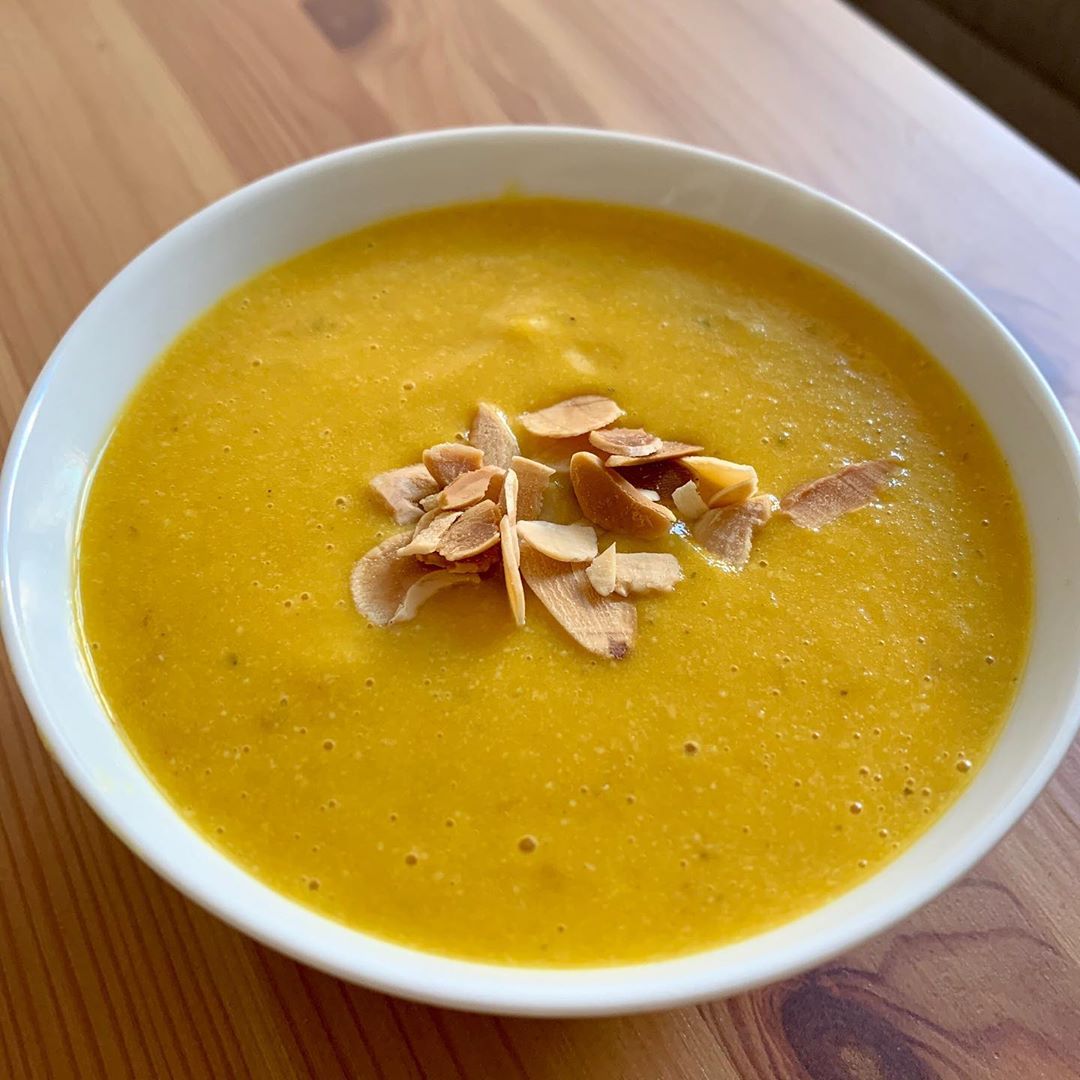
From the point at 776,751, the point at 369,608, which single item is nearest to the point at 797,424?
the point at 776,751

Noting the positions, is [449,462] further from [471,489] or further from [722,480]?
[722,480]

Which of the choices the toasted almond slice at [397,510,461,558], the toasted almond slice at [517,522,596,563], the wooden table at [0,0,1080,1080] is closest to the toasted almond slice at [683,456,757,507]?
the toasted almond slice at [517,522,596,563]

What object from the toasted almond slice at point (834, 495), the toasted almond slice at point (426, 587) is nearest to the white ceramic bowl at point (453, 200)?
the toasted almond slice at point (834, 495)

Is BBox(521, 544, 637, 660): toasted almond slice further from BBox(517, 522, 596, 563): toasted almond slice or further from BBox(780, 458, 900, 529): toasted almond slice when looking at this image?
BBox(780, 458, 900, 529): toasted almond slice

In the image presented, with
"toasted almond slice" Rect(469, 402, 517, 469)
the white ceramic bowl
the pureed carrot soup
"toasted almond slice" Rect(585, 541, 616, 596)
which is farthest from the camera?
"toasted almond slice" Rect(469, 402, 517, 469)

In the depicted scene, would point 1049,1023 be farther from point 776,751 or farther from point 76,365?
point 76,365

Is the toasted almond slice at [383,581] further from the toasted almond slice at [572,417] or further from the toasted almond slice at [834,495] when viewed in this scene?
the toasted almond slice at [834,495]

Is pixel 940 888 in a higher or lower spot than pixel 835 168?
lower
